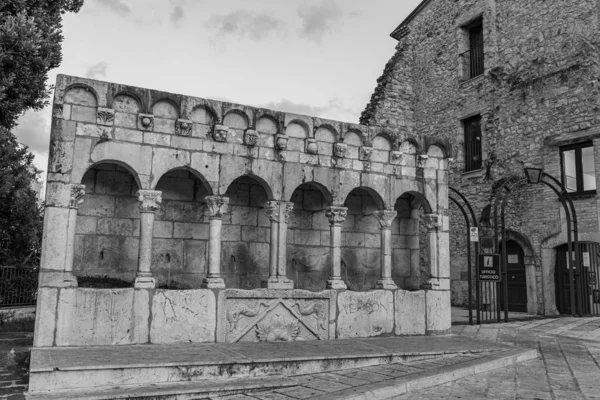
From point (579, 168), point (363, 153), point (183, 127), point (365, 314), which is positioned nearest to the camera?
point (183, 127)

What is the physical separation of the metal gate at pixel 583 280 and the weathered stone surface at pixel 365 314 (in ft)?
24.8

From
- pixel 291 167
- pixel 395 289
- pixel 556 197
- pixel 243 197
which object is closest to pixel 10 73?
pixel 243 197

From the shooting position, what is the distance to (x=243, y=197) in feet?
29.5

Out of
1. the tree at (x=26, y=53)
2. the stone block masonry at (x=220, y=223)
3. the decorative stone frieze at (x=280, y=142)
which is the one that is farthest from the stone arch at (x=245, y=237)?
the tree at (x=26, y=53)

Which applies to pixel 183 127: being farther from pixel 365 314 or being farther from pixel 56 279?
pixel 365 314

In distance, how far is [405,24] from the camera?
21.8 metres

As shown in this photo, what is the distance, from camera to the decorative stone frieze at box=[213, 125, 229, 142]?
774 centimetres

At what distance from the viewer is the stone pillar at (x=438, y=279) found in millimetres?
9023

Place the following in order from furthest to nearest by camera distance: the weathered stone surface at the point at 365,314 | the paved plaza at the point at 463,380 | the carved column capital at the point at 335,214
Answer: the carved column capital at the point at 335,214, the weathered stone surface at the point at 365,314, the paved plaza at the point at 463,380

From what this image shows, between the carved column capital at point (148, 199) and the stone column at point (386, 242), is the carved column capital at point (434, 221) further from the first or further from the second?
the carved column capital at point (148, 199)

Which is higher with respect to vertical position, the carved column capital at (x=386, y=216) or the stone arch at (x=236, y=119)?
the stone arch at (x=236, y=119)

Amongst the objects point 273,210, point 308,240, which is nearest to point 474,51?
point 308,240

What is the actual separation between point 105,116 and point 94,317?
263 cm

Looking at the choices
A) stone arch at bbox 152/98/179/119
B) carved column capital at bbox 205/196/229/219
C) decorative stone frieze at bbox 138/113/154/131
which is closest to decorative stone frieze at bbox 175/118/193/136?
stone arch at bbox 152/98/179/119
